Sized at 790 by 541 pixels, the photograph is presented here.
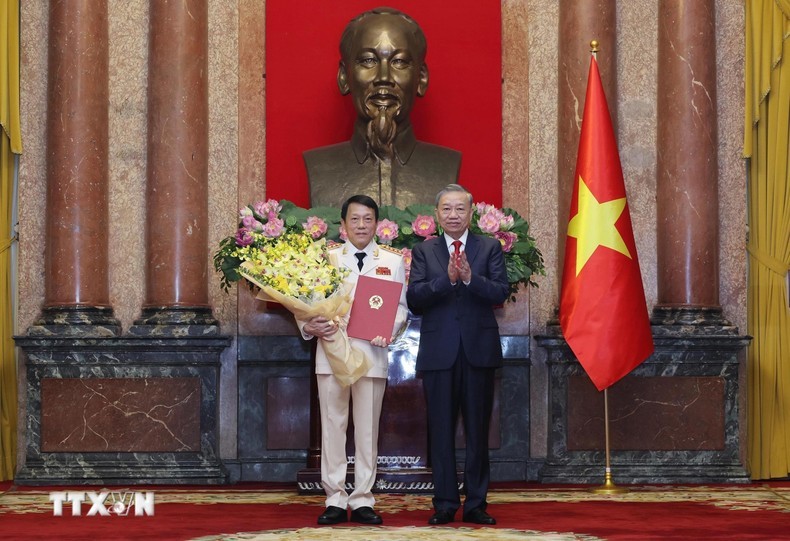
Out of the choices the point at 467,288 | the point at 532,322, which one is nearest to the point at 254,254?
the point at 467,288

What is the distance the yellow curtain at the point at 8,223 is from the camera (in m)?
8.74

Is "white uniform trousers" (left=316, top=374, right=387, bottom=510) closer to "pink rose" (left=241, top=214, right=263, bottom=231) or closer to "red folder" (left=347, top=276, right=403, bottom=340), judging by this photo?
"red folder" (left=347, top=276, right=403, bottom=340)

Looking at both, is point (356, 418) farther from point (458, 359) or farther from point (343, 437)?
point (458, 359)

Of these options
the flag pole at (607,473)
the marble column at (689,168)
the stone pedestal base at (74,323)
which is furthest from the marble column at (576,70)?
the stone pedestal base at (74,323)

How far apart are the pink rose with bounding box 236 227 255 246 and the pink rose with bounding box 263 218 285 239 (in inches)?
3.5

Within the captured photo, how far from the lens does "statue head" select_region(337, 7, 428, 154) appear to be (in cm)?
829

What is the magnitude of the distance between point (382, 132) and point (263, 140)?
1217 millimetres

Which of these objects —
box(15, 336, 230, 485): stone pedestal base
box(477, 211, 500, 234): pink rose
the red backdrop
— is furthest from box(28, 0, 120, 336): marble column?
box(477, 211, 500, 234): pink rose

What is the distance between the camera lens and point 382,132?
834 centimetres

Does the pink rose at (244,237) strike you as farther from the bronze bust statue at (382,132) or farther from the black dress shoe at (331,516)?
the black dress shoe at (331,516)

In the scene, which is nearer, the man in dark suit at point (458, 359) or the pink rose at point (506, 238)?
the man in dark suit at point (458, 359)

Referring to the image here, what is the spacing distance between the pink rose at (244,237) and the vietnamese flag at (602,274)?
1974 mm

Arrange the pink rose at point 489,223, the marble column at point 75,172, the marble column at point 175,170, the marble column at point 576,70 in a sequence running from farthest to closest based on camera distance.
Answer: the marble column at point 576,70 → the marble column at point 175,170 → the marble column at point 75,172 → the pink rose at point 489,223

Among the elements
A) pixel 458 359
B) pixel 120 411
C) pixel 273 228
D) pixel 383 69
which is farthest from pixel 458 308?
pixel 120 411
